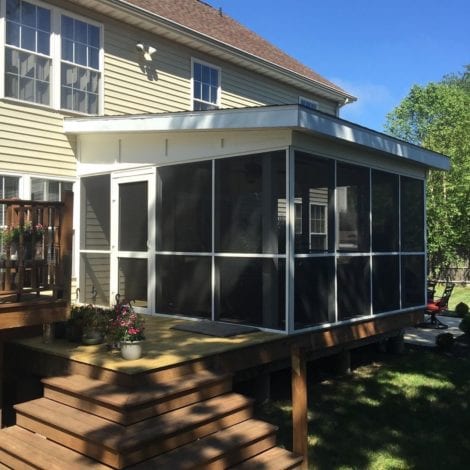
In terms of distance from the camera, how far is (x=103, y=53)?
902 cm

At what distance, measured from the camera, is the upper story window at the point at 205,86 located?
429 inches

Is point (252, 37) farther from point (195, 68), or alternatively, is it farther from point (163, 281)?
point (163, 281)

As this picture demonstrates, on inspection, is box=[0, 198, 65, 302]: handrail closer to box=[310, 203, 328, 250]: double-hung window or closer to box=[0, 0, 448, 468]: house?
box=[0, 0, 448, 468]: house

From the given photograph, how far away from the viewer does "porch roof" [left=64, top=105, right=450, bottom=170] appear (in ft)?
19.2

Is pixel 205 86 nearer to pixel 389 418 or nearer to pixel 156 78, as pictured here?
pixel 156 78

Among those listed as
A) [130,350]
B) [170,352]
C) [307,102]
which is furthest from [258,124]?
[307,102]

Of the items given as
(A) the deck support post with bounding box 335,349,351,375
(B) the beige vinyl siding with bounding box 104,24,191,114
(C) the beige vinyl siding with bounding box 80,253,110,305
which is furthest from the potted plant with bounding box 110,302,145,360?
(B) the beige vinyl siding with bounding box 104,24,191,114

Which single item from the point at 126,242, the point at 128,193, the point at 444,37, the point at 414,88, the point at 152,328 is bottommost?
the point at 152,328

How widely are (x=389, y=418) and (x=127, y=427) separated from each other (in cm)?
315

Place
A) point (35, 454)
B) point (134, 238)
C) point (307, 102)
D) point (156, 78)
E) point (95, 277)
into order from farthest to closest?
1. point (307, 102)
2. point (156, 78)
3. point (95, 277)
4. point (134, 238)
5. point (35, 454)

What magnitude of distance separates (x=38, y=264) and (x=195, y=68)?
6.89 m

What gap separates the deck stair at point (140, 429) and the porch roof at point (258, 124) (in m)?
2.94

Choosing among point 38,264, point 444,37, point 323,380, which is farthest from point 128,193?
point 444,37

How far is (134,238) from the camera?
26.0 ft
